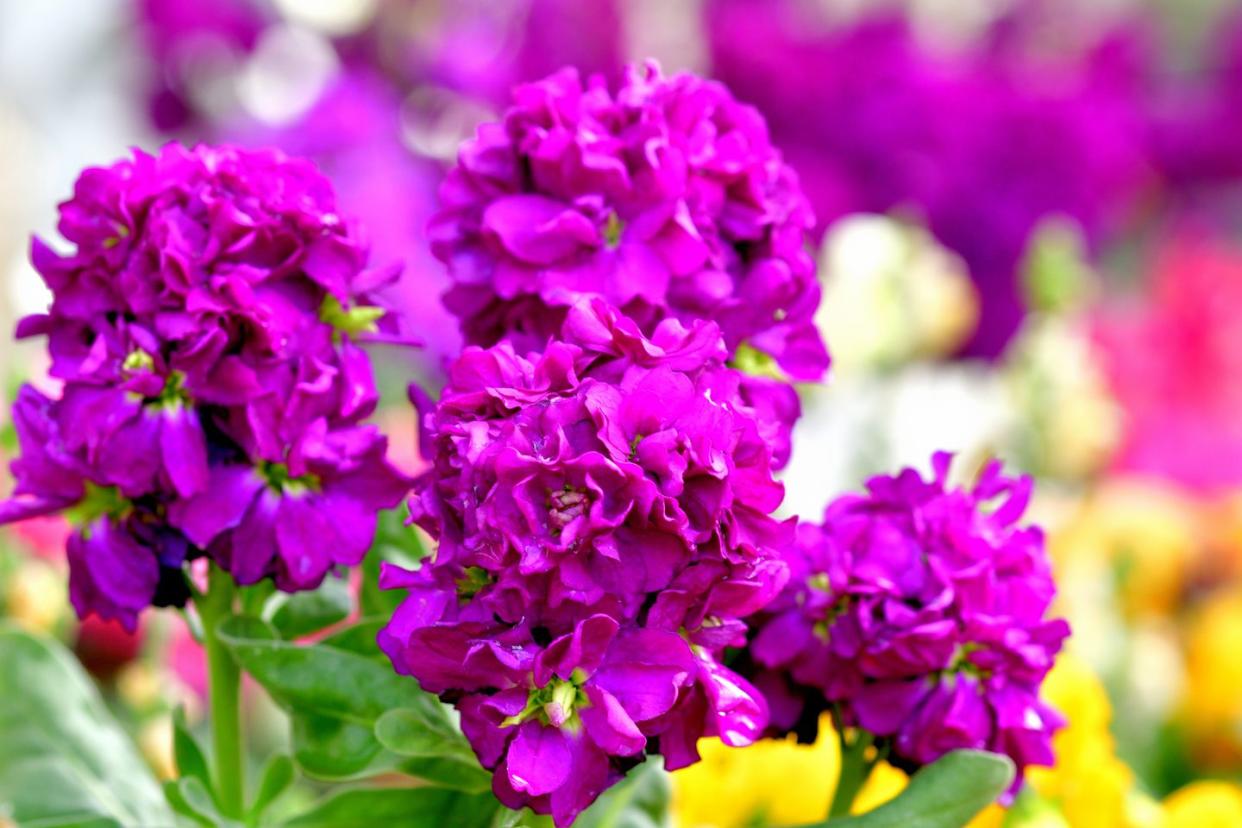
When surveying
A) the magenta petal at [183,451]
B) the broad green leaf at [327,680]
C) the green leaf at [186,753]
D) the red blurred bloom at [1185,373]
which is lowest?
the green leaf at [186,753]

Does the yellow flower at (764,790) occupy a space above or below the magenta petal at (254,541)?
below

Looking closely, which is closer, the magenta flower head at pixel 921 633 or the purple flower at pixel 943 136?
the magenta flower head at pixel 921 633

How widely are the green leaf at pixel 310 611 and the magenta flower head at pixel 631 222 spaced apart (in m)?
0.09

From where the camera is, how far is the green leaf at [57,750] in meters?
0.46

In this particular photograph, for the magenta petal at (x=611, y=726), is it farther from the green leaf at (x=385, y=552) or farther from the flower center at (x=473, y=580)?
the green leaf at (x=385, y=552)

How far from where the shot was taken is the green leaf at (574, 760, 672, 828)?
47 cm

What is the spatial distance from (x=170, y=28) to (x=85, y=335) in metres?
1.37

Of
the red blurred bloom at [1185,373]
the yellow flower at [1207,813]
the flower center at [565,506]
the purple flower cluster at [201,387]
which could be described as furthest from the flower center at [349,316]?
the red blurred bloom at [1185,373]

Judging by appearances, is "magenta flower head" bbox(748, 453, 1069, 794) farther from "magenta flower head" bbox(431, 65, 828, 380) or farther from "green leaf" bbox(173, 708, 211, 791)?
"green leaf" bbox(173, 708, 211, 791)

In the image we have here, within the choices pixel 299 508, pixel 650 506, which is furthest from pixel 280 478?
pixel 650 506

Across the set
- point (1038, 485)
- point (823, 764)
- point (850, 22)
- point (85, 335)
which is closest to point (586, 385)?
point (85, 335)

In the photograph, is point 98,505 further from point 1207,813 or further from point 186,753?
point 1207,813

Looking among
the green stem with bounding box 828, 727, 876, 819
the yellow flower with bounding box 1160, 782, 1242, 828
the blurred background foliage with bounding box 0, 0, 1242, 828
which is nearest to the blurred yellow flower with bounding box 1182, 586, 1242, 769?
the blurred background foliage with bounding box 0, 0, 1242, 828

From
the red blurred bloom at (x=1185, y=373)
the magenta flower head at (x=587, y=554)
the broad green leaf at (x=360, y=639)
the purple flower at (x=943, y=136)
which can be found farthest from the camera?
the purple flower at (x=943, y=136)
